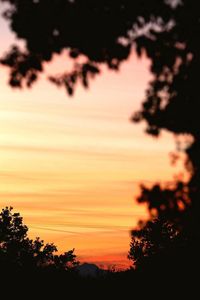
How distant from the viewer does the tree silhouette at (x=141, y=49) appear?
1391 centimetres

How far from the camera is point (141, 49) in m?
14.3

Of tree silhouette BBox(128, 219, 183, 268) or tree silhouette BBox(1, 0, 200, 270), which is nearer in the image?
tree silhouette BBox(1, 0, 200, 270)

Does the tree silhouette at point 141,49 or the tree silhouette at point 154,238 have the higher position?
the tree silhouette at point 154,238

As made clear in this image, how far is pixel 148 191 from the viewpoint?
47.1 feet

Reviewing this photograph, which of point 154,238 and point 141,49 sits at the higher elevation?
point 154,238

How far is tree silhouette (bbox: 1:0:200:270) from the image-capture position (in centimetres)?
1391

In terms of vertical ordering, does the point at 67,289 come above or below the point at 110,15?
below

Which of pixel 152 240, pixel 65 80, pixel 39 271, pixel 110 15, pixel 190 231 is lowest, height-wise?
pixel 190 231

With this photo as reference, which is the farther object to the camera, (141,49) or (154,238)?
(154,238)

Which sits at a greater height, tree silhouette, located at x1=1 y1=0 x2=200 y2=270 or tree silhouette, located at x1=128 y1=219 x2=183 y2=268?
tree silhouette, located at x1=128 y1=219 x2=183 y2=268

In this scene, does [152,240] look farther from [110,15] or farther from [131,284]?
[110,15]

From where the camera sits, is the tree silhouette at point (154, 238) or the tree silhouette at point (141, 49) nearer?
the tree silhouette at point (141, 49)

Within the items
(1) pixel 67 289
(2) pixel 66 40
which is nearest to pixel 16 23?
(2) pixel 66 40

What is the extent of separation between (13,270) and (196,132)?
16.8m
